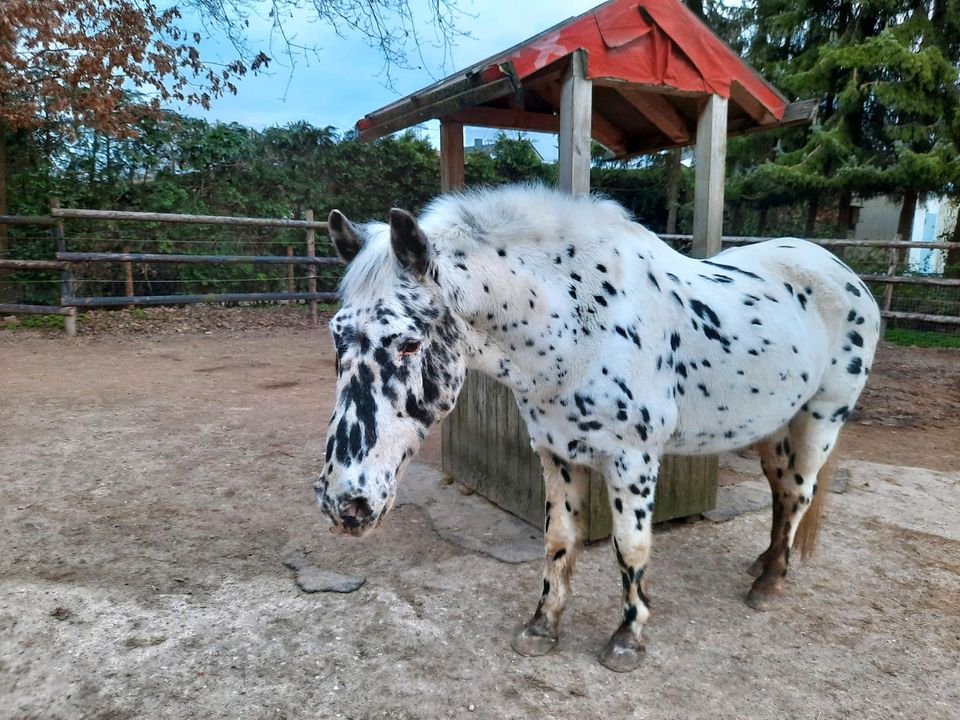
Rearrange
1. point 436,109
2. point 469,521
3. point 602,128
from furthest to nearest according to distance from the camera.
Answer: point 602,128 → point 436,109 → point 469,521

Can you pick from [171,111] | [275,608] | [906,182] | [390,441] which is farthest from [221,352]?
[906,182]

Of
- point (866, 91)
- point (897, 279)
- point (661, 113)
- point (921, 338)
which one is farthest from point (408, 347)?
point (866, 91)

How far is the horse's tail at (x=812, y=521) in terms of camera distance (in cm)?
288

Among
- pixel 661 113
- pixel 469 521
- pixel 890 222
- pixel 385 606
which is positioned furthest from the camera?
pixel 890 222

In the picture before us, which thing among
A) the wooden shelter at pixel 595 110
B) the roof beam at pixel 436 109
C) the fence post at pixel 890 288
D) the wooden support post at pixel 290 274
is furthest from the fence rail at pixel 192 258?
the fence post at pixel 890 288

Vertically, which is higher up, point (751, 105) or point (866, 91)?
point (866, 91)

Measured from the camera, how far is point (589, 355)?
2045 millimetres

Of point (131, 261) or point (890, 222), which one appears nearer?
point (131, 261)

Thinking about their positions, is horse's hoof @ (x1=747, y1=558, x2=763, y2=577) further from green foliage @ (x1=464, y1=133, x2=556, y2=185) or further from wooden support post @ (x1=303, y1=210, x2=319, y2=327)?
green foliage @ (x1=464, y1=133, x2=556, y2=185)

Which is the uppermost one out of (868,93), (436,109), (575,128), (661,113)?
(868,93)

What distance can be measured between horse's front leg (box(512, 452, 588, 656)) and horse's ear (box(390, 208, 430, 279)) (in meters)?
0.97

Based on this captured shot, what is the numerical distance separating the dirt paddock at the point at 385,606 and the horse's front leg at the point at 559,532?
0.44ft

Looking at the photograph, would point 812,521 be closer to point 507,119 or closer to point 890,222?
point 507,119

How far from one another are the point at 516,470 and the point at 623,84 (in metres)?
2.11
